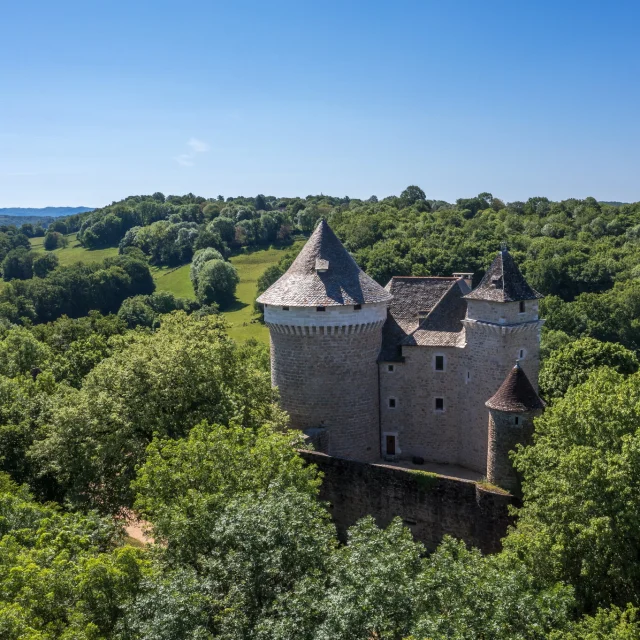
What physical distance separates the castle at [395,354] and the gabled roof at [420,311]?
0.06 meters

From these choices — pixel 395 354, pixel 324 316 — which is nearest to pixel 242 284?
pixel 395 354

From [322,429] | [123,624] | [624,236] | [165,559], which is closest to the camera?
[123,624]

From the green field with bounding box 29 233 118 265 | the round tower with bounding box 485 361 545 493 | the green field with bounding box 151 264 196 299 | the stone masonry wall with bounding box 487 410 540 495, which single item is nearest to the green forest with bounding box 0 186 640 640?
the stone masonry wall with bounding box 487 410 540 495

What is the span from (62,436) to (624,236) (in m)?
102

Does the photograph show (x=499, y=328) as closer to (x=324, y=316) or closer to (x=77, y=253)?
(x=324, y=316)

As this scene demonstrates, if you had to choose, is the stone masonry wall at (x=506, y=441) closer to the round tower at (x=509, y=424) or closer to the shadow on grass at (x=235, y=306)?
the round tower at (x=509, y=424)

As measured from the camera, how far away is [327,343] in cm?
3400

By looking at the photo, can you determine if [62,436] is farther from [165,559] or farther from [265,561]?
[265,561]

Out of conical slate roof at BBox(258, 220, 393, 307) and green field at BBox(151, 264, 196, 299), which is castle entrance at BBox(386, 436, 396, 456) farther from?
green field at BBox(151, 264, 196, 299)

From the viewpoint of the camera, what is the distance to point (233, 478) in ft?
71.1

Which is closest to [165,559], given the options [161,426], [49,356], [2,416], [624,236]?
[161,426]

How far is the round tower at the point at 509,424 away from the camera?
28703 mm

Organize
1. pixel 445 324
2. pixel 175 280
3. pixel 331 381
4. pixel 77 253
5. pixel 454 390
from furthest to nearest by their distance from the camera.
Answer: pixel 77 253, pixel 175 280, pixel 445 324, pixel 454 390, pixel 331 381

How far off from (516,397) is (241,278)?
296 feet
